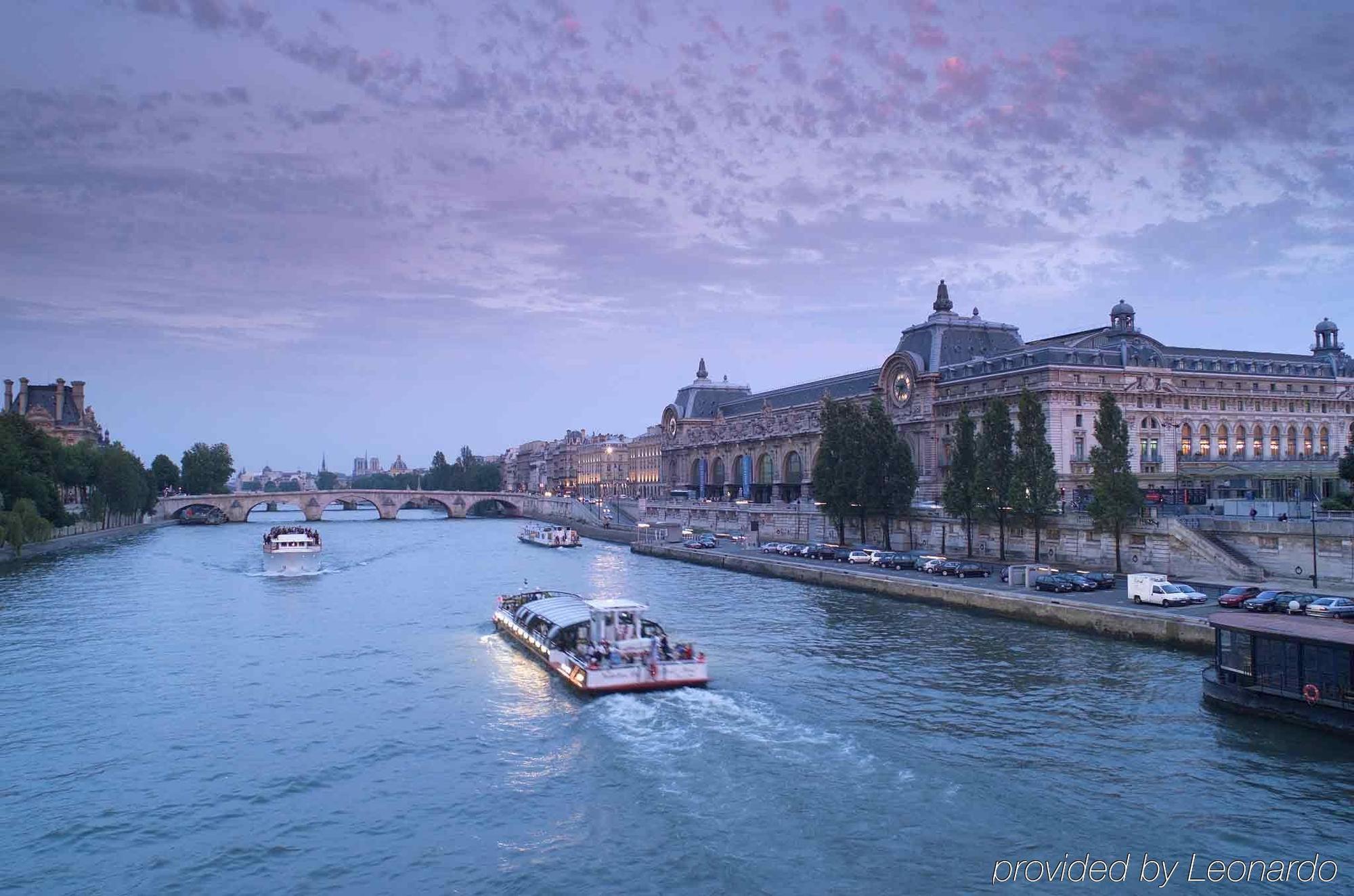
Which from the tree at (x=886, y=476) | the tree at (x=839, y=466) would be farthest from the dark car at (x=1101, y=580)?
the tree at (x=839, y=466)

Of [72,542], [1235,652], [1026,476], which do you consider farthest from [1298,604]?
[72,542]

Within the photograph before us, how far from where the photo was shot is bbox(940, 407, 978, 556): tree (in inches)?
2442

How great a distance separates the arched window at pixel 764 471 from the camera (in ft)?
Answer: 402

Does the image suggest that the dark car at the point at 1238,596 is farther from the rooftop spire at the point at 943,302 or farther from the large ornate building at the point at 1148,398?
the rooftop spire at the point at 943,302

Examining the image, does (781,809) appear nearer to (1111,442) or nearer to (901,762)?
(901,762)

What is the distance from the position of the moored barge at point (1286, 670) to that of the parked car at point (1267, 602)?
7999 millimetres

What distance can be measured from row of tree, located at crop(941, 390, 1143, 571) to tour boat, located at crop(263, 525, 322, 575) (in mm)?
46076

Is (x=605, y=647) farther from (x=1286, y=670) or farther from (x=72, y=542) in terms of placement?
(x=72, y=542)

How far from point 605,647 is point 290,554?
157 ft

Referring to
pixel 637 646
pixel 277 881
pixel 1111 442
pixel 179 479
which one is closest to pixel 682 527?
pixel 1111 442

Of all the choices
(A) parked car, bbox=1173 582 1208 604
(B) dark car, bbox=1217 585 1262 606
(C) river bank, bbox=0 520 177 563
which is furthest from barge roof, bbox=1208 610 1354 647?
(C) river bank, bbox=0 520 177 563

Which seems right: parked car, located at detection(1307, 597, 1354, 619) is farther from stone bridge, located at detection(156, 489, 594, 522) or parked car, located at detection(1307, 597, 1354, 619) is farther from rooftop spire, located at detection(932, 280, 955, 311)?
stone bridge, located at detection(156, 489, 594, 522)

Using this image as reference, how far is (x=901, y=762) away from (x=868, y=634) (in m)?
18.9

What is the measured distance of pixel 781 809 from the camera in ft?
71.2
